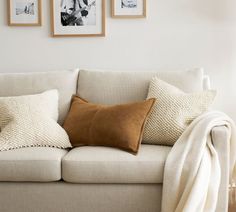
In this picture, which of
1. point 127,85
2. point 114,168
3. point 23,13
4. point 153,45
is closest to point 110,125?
point 114,168

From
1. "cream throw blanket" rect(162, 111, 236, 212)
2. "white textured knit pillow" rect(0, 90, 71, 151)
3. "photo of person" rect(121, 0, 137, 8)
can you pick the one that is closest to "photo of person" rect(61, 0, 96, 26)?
"photo of person" rect(121, 0, 137, 8)

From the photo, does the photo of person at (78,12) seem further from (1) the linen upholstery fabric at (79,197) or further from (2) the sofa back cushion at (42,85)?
(1) the linen upholstery fabric at (79,197)

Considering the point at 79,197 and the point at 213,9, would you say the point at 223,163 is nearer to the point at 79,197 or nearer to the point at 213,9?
the point at 79,197

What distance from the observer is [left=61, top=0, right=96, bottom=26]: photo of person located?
12.4 feet

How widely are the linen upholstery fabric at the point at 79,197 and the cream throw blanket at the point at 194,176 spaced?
13 centimetres

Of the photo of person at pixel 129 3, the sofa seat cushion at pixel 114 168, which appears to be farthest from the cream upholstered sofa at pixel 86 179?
the photo of person at pixel 129 3

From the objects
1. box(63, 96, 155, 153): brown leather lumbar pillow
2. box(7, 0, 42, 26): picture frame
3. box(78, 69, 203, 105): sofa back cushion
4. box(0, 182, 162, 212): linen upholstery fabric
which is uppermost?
box(7, 0, 42, 26): picture frame

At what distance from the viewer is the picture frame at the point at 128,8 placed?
3771 millimetres

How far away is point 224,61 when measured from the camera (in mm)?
3814

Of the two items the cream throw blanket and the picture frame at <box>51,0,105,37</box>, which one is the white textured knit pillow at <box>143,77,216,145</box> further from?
the picture frame at <box>51,0,105,37</box>

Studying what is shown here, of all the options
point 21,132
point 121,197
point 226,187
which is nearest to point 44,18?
point 21,132

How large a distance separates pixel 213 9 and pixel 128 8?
2.21 feet

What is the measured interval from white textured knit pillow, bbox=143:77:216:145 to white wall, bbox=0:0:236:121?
702mm

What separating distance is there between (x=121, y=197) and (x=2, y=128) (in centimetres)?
96
